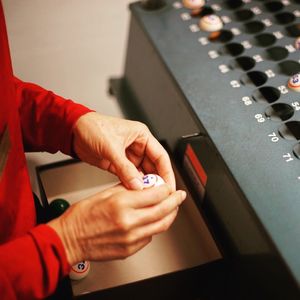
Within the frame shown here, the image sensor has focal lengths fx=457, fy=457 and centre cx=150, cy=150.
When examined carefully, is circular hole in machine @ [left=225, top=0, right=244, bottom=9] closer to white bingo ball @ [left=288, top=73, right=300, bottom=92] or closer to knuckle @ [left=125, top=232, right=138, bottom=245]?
white bingo ball @ [left=288, top=73, right=300, bottom=92]

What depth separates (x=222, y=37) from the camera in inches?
30.8

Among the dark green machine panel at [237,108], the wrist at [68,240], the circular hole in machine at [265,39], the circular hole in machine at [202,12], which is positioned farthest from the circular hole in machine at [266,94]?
the wrist at [68,240]

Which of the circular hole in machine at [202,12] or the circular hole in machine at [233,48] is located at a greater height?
the circular hole in machine at [202,12]

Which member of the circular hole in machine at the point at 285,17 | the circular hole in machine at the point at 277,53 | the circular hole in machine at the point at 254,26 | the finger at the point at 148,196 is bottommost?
the finger at the point at 148,196

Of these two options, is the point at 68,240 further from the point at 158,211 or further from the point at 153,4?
the point at 153,4

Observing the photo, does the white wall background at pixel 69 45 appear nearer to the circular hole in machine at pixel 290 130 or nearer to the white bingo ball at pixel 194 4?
the white bingo ball at pixel 194 4

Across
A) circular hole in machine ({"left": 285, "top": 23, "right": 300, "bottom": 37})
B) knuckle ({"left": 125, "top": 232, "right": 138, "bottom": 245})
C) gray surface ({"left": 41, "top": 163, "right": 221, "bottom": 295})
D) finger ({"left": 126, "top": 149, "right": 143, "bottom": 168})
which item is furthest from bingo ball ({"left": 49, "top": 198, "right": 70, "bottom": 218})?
circular hole in machine ({"left": 285, "top": 23, "right": 300, "bottom": 37})

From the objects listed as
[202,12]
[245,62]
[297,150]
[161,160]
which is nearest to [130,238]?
[161,160]

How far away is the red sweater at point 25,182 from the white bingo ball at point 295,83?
303 mm

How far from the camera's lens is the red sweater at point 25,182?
0.48 metres

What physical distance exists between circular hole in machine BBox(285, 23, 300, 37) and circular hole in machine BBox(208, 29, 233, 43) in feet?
0.31

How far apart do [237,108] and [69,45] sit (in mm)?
455

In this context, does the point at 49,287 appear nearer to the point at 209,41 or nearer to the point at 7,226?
the point at 7,226

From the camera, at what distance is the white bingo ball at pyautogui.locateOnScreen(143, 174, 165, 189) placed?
57cm
